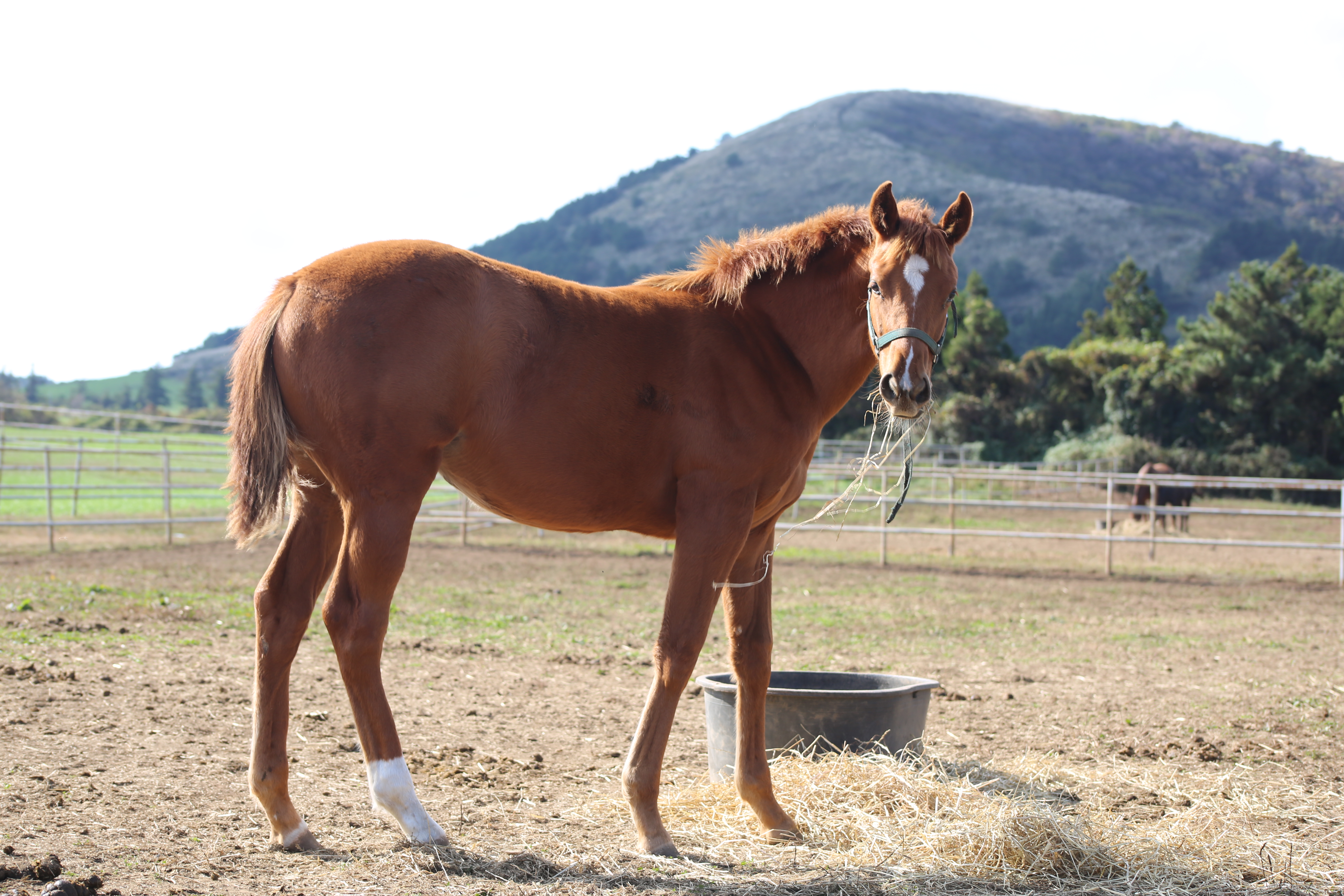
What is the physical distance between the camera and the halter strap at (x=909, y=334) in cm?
312

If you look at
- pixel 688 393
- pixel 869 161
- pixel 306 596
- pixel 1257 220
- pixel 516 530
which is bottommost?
pixel 516 530

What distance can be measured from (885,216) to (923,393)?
0.70 metres

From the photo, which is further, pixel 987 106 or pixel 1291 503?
pixel 987 106

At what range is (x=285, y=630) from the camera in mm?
3266

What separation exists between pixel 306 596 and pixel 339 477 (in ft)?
Answer: 1.86

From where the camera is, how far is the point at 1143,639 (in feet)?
26.6

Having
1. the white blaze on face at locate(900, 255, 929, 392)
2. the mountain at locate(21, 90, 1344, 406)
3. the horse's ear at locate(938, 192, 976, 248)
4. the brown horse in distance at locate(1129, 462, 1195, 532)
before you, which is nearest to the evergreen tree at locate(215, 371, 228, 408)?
the mountain at locate(21, 90, 1344, 406)

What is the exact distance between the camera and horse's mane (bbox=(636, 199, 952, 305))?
3559 millimetres

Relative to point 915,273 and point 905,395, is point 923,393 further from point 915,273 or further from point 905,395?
point 915,273

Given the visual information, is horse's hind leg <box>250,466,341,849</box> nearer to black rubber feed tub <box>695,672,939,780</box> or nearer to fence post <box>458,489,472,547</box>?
black rubber feed tub <box>695,672,939,780</box>

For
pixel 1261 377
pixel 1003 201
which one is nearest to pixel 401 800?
pixel 1261 377

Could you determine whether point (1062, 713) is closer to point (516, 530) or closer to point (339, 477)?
point (339, 477)

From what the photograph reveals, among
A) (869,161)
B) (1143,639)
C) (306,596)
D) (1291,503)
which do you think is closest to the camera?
(306,596)

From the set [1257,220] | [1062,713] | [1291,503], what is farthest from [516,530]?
[1257,220]
